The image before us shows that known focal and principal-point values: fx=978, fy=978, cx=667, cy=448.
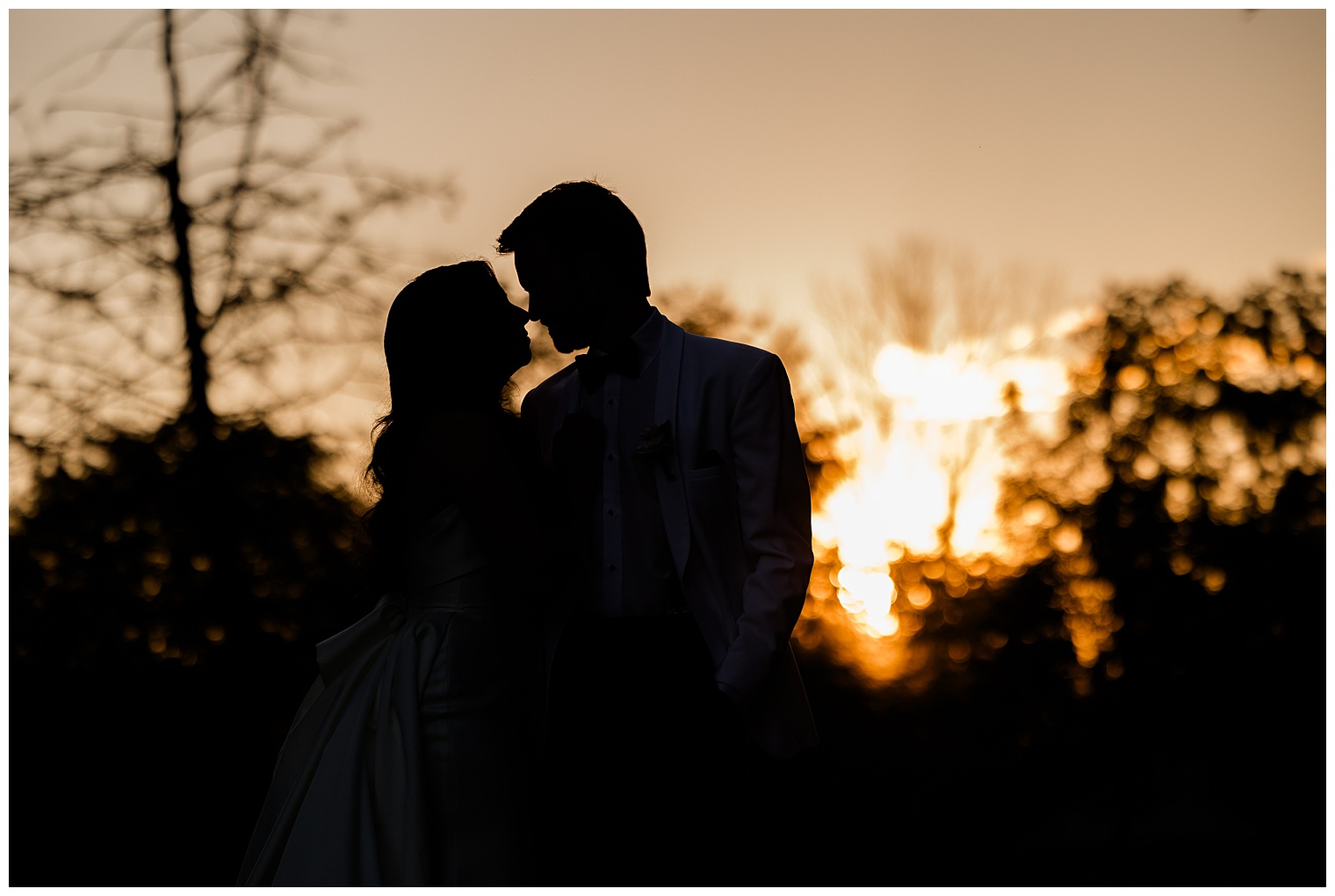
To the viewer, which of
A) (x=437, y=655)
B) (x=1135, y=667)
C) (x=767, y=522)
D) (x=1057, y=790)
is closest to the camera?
(x=767, y=522)

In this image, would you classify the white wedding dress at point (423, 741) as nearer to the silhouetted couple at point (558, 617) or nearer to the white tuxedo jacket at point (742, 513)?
the silhouetted couple at point (558, 617)

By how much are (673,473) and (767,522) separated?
0.30 metres

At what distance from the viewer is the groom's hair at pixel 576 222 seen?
9.48 feet

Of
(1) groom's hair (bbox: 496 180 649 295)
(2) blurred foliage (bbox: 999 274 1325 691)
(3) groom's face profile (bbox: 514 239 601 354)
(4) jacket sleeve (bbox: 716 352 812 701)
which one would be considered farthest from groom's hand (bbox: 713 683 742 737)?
(2) blurred foliage (bbox: 999 274 1325 691)

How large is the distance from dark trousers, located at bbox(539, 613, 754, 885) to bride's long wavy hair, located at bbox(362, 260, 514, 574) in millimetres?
754

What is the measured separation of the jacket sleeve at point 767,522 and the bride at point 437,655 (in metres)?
0.56

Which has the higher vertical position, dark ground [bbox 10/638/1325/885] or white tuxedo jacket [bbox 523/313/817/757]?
white tuxedo jacket [bbox 523/313/817/757]

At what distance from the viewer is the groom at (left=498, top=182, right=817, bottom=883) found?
8.72ft

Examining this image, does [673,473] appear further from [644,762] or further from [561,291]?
[644,762]

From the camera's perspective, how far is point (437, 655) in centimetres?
279

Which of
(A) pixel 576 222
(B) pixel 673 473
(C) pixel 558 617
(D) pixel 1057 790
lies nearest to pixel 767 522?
(B) pixel 673 473

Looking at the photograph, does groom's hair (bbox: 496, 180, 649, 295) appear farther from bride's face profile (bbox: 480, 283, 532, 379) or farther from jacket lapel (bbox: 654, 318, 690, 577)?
jacket lapel (bbox: 654, 318, 690, 577)

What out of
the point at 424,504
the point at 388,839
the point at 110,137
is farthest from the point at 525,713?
the point at 110,137

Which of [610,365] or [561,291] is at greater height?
[561,291]
